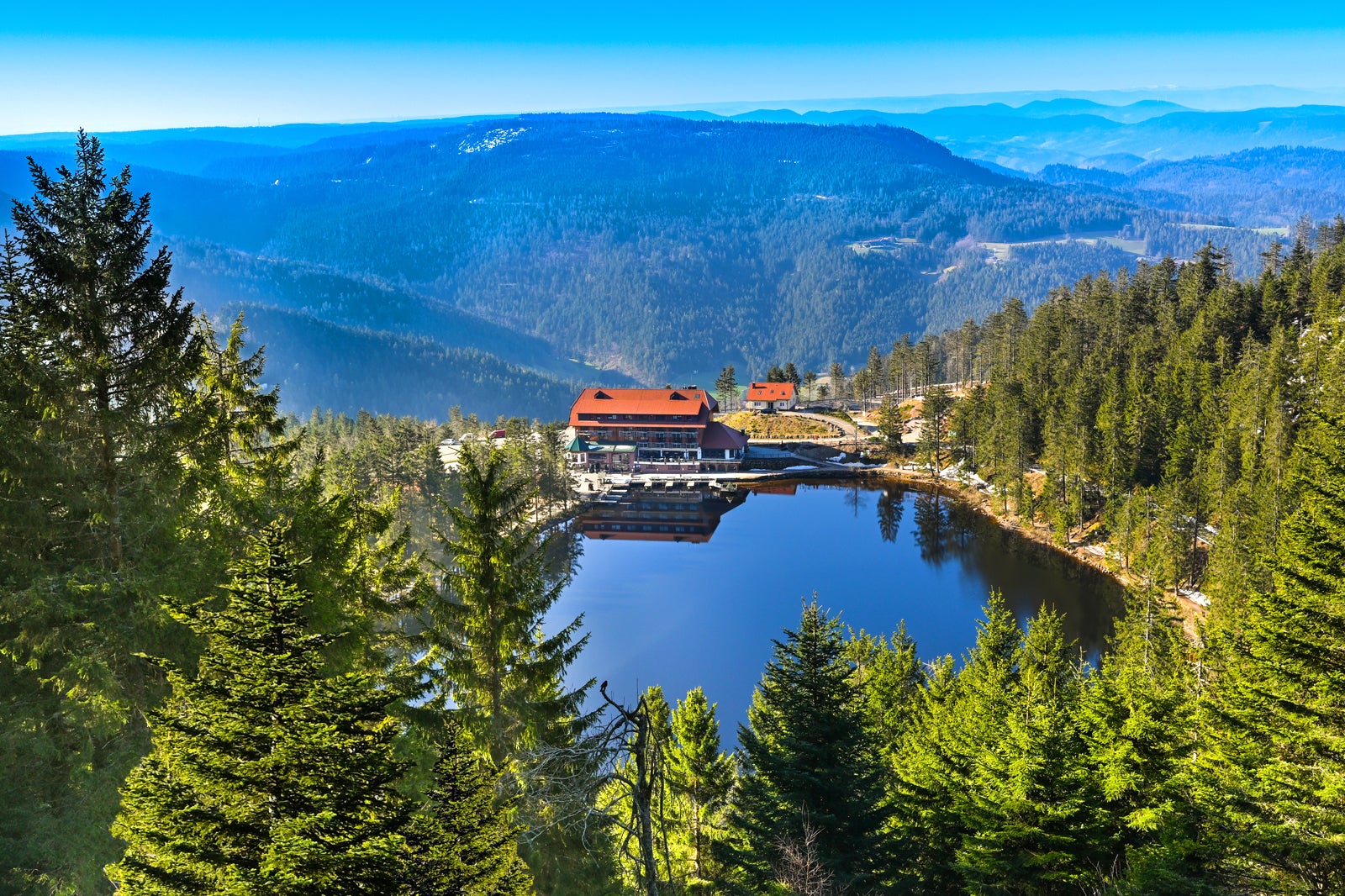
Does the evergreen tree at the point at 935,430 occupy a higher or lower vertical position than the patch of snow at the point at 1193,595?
higher

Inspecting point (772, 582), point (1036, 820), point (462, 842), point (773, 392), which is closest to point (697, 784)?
point (1036, 820)

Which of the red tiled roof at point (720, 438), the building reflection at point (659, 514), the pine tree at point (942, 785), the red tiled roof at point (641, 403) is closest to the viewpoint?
the pine tree at point (942, 785)

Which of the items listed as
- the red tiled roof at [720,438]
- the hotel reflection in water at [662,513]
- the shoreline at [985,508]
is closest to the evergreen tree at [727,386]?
the red tiled roof at [720,438]

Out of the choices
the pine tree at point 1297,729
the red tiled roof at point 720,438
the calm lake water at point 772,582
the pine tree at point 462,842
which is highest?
the pine tree at point 462,842

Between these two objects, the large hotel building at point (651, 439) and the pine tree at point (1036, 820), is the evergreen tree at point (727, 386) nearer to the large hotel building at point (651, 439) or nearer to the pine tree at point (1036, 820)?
the large hotel building at point (651, 439)

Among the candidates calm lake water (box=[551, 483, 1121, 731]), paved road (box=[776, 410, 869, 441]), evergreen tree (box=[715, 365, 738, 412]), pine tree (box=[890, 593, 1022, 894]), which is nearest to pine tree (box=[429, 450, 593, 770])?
pine tree (box=[890, 593, 1022, 894])

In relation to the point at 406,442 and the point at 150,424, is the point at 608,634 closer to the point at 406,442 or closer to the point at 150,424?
the point at 406,442

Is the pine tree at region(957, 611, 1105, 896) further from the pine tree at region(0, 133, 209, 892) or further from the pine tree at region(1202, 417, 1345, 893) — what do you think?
the pine tree at region(0, 133, 209, 892)
